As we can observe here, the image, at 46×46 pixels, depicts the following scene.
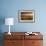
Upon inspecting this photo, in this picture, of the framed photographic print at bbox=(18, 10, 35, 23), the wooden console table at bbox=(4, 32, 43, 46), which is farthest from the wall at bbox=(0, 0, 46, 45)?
the wooden console table at bbox=(4, 32, 43, 46)

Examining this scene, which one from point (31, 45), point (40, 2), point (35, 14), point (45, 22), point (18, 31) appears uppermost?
point (40, 2)

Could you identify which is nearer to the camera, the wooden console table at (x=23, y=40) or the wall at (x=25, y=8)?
the wooden console table at (x=23, y=40)

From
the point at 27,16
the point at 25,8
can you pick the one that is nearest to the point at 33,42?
the point at 27,16

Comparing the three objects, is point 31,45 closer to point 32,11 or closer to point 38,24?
point 38,24

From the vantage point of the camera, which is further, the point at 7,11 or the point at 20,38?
the point at 7,11

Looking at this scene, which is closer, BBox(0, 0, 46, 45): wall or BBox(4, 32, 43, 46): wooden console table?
BBox(4, 32, 43, 46): wooden console table

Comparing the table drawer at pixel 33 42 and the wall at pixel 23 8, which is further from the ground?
the wall at pixel 23 8

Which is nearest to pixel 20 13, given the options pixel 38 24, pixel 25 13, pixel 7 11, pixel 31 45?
pixel 25 13

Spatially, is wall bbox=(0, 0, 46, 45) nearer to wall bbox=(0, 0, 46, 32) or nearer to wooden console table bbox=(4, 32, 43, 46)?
wall bbox=(0, 0, 46, 32)

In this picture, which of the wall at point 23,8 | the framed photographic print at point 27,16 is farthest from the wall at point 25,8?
the framed photographic print at point 27,16

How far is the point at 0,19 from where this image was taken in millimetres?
4551

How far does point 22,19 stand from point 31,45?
104 cm

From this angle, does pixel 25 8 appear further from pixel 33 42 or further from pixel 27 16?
pixel 33 42

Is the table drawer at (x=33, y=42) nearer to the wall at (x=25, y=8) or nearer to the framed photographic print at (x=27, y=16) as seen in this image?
the wall at (x=25, y=8)
